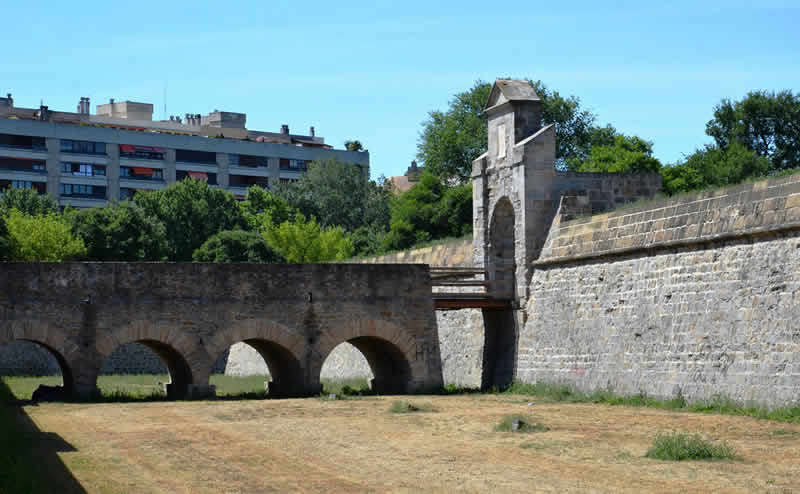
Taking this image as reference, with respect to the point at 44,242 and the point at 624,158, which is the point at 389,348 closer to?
the point at 44,242

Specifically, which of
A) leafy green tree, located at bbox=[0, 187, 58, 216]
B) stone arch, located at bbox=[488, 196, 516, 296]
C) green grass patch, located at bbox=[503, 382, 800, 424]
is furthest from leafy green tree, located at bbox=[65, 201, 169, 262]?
green grass patch, located at bbox=[503, 382, 800, 424]

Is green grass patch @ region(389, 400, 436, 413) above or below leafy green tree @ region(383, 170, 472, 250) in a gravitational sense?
below

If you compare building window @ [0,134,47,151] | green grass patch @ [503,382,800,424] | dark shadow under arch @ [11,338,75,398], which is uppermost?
building window @ [0,134,47,151]

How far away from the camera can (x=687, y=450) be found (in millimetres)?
13461

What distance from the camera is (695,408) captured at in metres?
19.0

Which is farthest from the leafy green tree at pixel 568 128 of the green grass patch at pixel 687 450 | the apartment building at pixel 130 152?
the green grass patch at pixel 687 450

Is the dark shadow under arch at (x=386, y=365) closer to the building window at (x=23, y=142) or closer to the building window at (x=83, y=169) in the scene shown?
the building window at (x=23, y=142)

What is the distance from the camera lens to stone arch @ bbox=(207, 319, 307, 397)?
24109mm

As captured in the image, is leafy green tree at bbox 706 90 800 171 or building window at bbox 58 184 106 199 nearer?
leafy green tree at bbox 706 90 800 171

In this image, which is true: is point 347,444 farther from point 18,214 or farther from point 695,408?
point 18,214

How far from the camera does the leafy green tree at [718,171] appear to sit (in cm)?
4931

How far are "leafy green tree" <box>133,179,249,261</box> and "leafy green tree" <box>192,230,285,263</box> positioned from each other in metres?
7.98

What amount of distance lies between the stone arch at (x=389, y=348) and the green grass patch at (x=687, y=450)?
37.2 ft

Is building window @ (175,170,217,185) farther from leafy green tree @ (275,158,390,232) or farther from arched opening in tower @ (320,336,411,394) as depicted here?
arched opening in tower @ (320,336,411,394)
